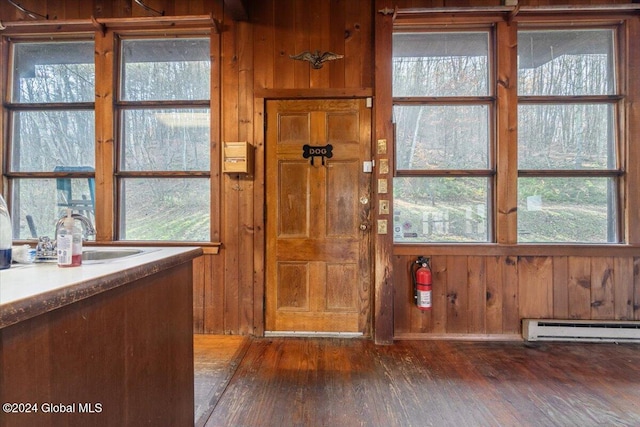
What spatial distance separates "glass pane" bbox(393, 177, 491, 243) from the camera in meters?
2.75

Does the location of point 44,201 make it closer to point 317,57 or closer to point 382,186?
point 317,57

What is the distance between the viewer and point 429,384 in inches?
77.4

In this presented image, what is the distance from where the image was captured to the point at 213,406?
1.75 metres

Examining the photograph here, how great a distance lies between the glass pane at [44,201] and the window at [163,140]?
1.21 ft

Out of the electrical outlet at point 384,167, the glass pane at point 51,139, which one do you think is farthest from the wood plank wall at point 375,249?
the glass pane at point 51,139

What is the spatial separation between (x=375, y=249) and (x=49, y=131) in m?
3.24

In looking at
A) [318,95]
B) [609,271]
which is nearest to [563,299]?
[609,271]

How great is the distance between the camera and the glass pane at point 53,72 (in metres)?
2.86

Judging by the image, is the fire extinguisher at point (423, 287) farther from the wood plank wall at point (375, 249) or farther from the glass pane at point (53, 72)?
the glass pane at point (53, 72)

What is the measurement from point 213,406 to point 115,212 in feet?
6.62

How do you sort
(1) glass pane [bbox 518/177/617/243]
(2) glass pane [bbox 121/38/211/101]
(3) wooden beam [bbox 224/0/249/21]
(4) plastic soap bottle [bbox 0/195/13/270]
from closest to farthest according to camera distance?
(4) plastic soap bottle [bbox 0/195/13/270], (3) wooden beam [bbox 224/0/249/21], (1) glass pane [bbox 518/177/617/243], (2) glass pane [bbox 121/38/211/101]

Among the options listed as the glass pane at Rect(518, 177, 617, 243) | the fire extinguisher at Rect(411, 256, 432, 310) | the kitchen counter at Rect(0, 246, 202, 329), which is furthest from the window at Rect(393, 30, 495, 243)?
the kitchen counter at Rect(0, 246, 202, 329)

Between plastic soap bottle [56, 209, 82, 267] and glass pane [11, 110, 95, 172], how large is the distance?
7.31 feet

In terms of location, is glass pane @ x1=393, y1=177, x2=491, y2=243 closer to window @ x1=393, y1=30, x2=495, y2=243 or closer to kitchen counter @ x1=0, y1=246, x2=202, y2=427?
window @ x1=393, y1=30, x2=495, y2=243
